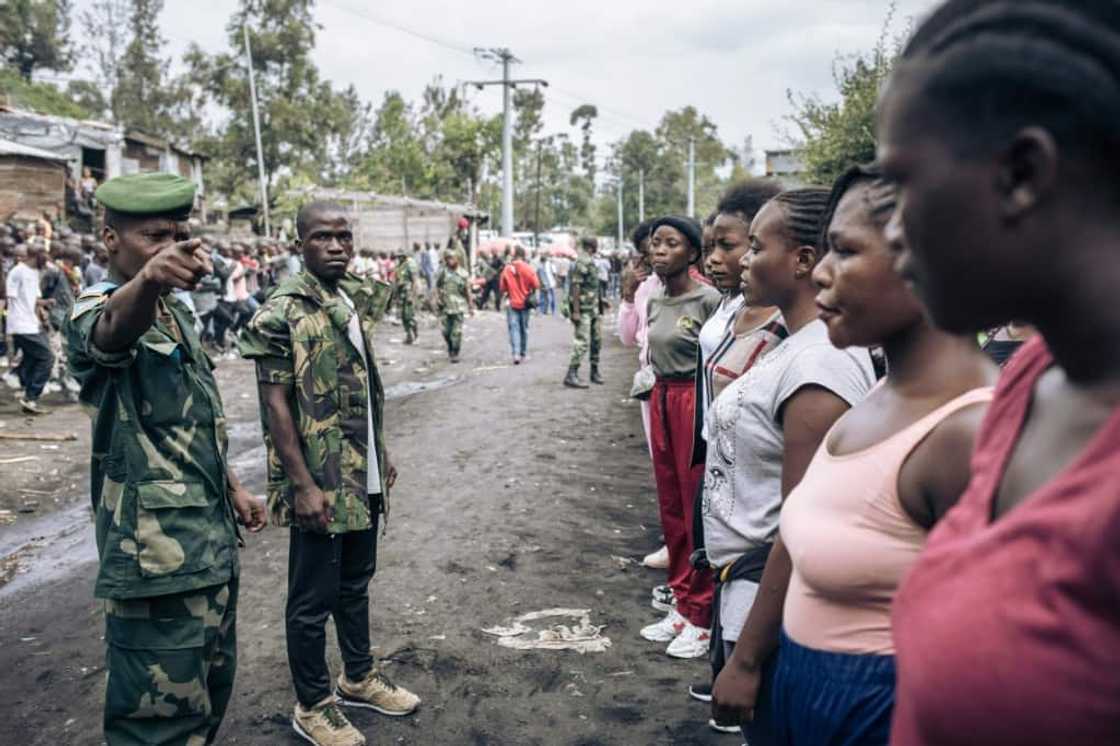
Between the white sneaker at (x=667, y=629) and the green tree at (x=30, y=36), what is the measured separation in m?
44.2

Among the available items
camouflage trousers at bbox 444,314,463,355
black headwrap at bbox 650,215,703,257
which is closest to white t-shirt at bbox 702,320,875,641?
black headwrap at bbox 650,215,703,257

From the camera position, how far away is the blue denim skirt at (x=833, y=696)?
161 cm

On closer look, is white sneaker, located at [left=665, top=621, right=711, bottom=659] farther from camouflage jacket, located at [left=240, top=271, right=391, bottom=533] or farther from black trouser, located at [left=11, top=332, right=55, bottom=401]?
black trouser, located at [left=11, top=332, right=55, bottom=401]

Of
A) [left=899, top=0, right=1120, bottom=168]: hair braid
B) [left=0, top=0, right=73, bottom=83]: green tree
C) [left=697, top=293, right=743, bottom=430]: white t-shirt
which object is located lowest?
[left=697, top=293, right=743, bottom=430]: white t-shirt

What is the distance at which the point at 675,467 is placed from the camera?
15.6 feet

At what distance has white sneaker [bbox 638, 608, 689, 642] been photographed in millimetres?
4453

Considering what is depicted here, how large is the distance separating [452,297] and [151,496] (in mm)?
12230

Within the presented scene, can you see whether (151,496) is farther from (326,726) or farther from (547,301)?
(547,301)

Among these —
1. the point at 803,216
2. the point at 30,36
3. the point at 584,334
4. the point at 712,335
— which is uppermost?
the point at 30,36

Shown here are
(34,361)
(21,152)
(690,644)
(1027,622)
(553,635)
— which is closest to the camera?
(1027,622)

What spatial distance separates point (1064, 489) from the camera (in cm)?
86

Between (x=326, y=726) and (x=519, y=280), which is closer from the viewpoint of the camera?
(x=326, y=726)

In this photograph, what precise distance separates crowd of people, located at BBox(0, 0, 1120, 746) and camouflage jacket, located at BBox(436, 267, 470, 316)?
32.2ft

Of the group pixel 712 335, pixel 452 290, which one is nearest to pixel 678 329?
pixel 712 335
